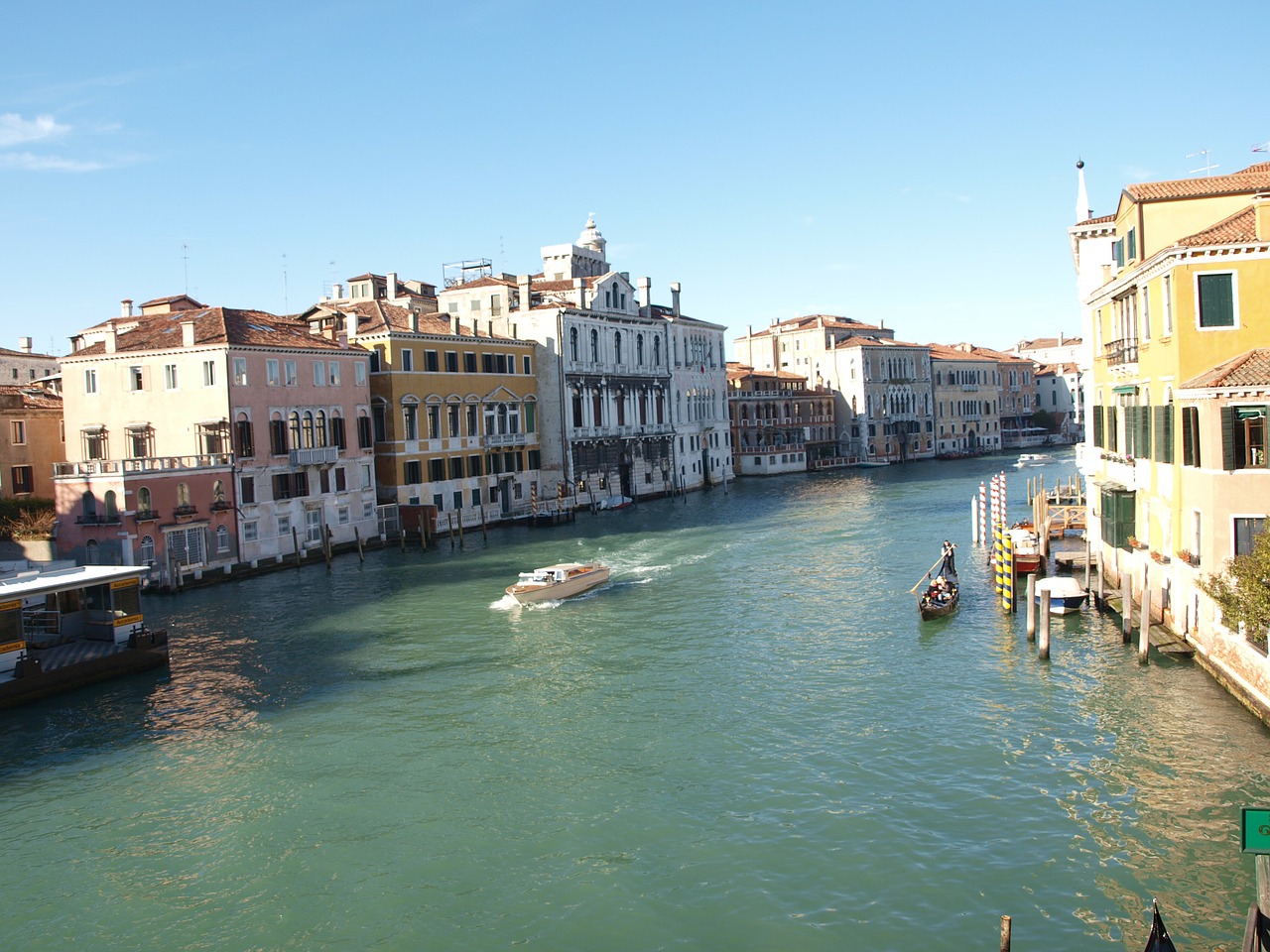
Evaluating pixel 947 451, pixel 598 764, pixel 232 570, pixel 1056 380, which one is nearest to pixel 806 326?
pixel 947 451

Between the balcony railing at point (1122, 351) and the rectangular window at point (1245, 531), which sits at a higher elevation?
the balcony railing at point (1122, 351)

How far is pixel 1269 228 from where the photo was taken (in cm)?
1627

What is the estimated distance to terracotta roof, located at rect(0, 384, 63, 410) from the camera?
34.4 m

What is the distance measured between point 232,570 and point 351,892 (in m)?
22.2

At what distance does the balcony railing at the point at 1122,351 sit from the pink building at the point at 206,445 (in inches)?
925

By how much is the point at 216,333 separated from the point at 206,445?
3.48 meters

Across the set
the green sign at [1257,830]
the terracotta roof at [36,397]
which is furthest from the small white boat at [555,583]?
the green sign at [1257,830]

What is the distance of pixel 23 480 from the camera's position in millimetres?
33969

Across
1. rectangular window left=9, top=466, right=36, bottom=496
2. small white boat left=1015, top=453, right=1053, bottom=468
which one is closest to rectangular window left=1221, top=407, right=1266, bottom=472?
rectangular window left=9, top=466, right=36, bottom=496

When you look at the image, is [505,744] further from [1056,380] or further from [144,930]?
[1056,380]

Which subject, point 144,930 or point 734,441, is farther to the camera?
point 734,441

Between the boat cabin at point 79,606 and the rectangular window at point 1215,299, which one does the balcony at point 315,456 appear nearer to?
the boat cabin at point 79,606

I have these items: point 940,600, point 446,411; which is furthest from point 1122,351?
point 446,411

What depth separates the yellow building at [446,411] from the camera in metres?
39.4
